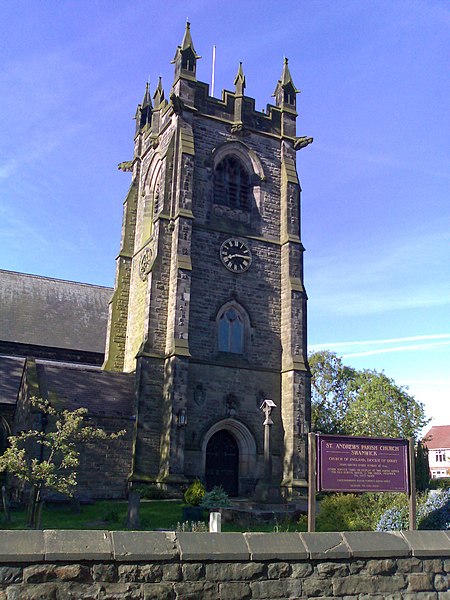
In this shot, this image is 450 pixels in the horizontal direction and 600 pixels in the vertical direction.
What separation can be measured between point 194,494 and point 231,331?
843 cm

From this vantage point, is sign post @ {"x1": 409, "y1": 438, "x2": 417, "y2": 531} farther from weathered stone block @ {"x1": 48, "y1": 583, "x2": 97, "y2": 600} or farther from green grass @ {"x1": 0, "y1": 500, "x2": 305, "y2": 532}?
green grass @ {"x1": 0, "y1": 500, "x2": 305, "y2": 532}

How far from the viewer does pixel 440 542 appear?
301 inches

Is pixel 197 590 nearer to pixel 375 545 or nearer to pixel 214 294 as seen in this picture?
pixel 375 545

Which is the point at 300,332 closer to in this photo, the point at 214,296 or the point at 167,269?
the point at 214,296

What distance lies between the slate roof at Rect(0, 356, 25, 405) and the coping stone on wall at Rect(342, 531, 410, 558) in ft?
73.4

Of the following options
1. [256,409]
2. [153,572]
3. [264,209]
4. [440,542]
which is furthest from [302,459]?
[153,572]

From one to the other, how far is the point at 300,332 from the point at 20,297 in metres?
18.8

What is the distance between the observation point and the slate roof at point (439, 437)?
292ft

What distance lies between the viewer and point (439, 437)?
91.6m

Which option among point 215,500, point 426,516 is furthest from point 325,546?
point 215,500

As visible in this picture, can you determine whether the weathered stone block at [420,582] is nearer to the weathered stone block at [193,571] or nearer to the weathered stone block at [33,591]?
the weathered stone block at [193,571]

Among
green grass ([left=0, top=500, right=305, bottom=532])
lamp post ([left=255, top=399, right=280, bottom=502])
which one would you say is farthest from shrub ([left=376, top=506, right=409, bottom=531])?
lamp post ([left=255, top=399, right=280, bottom=502])

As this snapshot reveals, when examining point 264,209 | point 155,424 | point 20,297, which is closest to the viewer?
point 155,424

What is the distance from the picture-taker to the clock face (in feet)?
92.5
